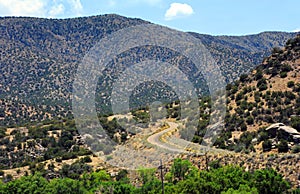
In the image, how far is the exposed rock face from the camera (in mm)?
45356

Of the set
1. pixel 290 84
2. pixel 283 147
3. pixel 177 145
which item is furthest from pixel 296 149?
pixel 290 84

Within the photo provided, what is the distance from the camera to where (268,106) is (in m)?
55.5

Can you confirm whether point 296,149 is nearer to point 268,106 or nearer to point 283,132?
point 283,132

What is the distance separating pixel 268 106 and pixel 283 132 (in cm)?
937

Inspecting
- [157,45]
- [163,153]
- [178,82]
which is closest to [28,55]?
[157,45]

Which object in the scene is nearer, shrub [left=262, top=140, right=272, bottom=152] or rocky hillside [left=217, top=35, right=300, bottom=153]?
shrub [left=262, top=140, right=272, bottom=152]

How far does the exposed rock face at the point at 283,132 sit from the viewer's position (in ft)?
149

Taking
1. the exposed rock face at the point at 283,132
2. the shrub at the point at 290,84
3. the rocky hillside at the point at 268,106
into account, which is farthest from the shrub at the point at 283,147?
the shrub at the point at 290,84

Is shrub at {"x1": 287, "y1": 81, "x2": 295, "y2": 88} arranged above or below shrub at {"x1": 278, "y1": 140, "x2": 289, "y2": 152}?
above

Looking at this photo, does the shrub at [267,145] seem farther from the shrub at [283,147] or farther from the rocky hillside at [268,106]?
the shrub at [283,147]

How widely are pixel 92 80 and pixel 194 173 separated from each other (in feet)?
311

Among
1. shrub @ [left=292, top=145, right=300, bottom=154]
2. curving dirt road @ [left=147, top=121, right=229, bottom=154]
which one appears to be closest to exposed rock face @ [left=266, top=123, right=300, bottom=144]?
shrub @ [left=292, top=145, right=300, bottom=154]

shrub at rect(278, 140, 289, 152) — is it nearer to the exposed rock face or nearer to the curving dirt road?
the exposed rock face

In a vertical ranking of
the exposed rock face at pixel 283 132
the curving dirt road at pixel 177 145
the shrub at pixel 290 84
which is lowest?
the curving dirt road at pixel 177 145
